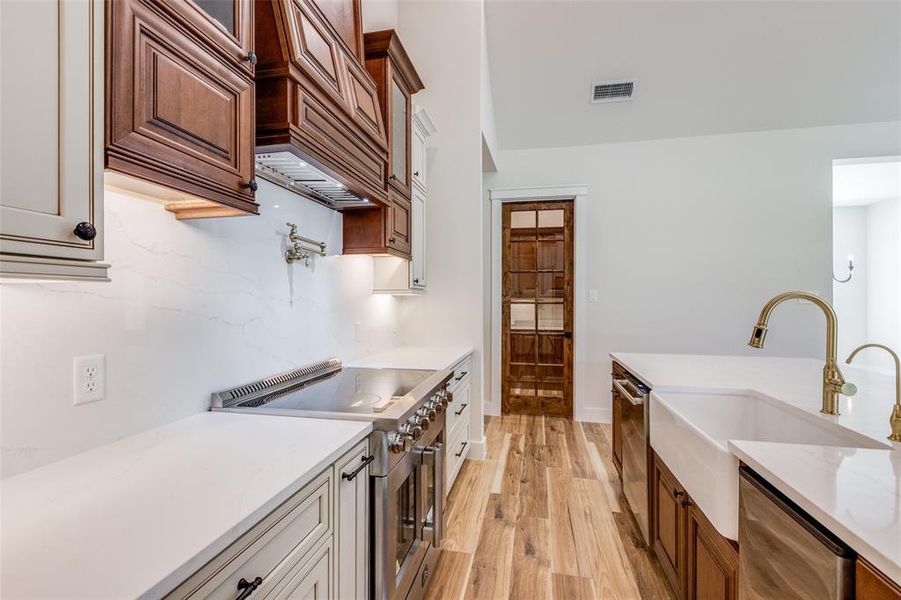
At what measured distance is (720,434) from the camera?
1801 millimetres

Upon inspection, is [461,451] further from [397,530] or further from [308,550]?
[308,550]

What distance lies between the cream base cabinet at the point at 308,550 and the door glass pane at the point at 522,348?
135 inches

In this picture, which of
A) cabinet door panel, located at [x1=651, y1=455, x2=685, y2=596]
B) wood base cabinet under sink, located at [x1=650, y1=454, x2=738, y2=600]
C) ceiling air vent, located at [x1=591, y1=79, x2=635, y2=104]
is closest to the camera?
wood base cabinet under sink, located at [x1=650, y1=454, x2=738, y2=600]

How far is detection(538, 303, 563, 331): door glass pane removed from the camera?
4457 millimetres

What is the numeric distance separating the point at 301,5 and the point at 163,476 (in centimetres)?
152

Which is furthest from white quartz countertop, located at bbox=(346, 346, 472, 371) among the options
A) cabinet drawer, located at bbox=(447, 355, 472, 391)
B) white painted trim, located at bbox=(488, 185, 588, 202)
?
white painted trim, located at bbox=(488, 185, 588, 202)

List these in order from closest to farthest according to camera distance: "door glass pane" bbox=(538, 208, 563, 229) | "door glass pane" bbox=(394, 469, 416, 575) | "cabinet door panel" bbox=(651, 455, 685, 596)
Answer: "door glass pane" bbox=(394, 469, 416, 575), "cabinet door panel" bbox=(651, 455, 685, 596), "door glass pane" bbox=(538, 208, 563, 229)

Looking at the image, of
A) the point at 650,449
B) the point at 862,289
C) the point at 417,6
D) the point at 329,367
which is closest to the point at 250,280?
the point at 329,367

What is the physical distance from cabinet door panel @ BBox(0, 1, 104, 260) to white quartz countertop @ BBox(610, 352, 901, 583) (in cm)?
144

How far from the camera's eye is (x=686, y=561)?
151cm

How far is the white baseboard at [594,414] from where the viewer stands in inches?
168

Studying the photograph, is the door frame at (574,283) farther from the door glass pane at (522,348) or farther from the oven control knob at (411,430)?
the oven control knob at (411,430)

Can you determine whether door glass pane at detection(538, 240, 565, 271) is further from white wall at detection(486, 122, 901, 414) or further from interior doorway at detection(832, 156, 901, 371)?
interior doorway at detection(832, 156, 901, 371)

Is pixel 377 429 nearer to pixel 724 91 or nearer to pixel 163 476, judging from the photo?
pixel 163 476
